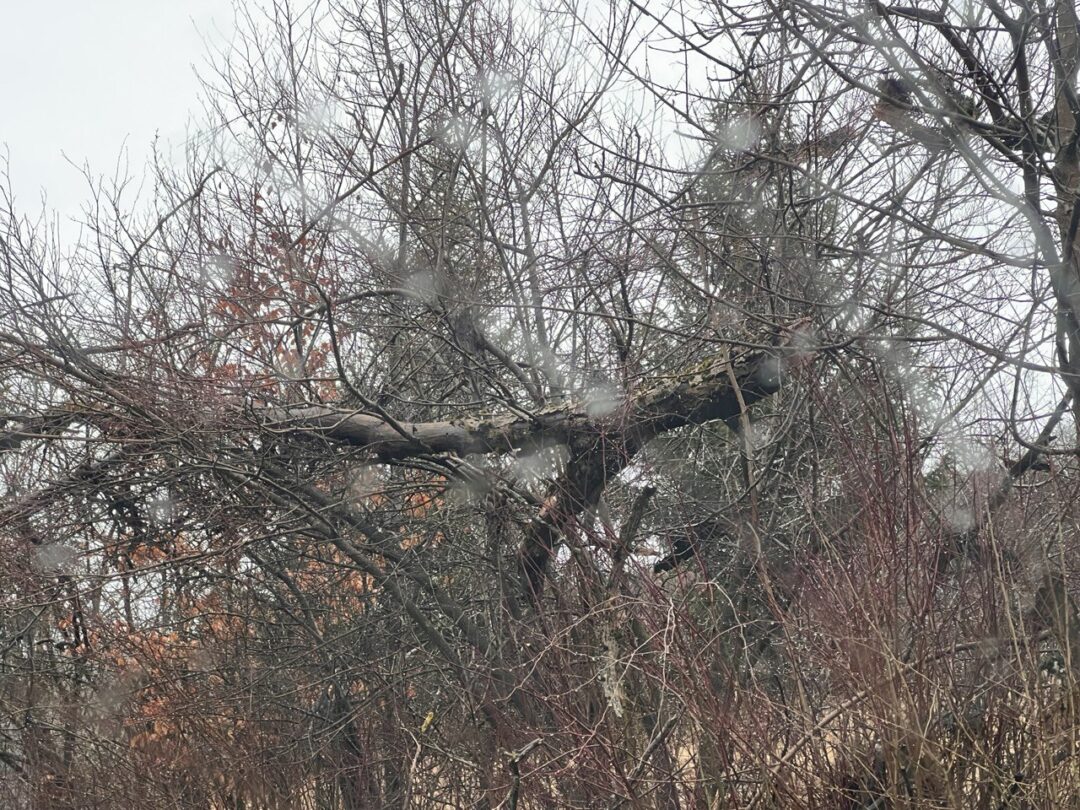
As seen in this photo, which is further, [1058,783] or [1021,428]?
[1021,428]

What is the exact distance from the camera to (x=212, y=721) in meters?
6.91

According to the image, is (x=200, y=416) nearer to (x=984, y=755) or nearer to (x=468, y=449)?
(x=468, y=449)

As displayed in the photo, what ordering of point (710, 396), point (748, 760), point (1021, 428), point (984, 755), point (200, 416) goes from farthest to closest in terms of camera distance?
1. point (710, 396)
2. point (1021, 428)
3. point (200, 416)
4. point (748, 760)
5. point (984, 755)

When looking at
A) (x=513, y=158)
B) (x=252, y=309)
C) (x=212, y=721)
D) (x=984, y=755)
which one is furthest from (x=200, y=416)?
(x=984, y=755)

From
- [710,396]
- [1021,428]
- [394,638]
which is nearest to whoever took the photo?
[1021,428]

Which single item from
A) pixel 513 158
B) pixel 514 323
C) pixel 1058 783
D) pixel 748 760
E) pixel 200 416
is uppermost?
pixel 513 158

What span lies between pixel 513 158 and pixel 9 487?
4102mm

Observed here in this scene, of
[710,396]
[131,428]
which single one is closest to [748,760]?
[710,396]

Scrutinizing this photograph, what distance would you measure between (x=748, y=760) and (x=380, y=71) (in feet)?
19.4

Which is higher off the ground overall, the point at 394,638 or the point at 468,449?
the point at 468,449

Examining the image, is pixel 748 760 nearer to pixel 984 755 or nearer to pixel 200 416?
pixel 984 755

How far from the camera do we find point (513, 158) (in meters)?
8.07

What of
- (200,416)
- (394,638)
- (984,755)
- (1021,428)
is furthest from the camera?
(394,638)

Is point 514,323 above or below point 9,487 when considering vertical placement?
above
